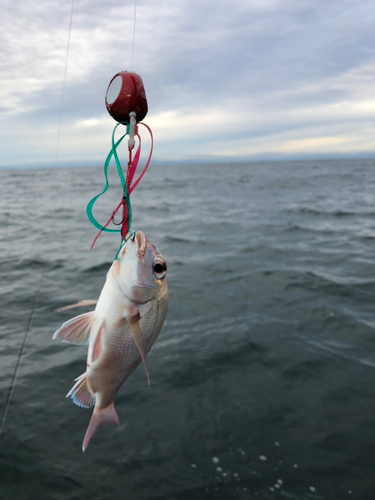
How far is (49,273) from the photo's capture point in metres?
10.1

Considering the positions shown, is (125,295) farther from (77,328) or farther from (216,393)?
(216,393)

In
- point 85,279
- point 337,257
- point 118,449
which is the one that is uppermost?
point 337,257

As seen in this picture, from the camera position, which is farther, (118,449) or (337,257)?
(337,257)

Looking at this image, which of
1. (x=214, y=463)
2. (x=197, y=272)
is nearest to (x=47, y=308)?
(x=197, y=272)

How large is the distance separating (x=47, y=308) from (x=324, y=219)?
595 inches

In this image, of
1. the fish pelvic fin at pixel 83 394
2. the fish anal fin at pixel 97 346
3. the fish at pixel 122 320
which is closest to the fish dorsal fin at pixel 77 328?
the fish at pixel 122 320

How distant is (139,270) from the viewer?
197 cm

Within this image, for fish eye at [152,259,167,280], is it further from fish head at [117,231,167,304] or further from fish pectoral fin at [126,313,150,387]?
fish pectoral fin at [126,313,150,387]

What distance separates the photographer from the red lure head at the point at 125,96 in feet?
6.52

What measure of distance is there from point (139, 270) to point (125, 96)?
0.96 m

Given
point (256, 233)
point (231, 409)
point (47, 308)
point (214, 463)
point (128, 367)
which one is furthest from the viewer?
point (256, 233)

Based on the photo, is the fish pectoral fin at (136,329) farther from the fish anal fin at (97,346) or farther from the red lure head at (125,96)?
the red lure head at (125,96)

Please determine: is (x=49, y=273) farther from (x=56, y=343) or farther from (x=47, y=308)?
(x=56, y=343)

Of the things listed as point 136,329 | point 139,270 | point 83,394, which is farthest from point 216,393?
point 139,270
